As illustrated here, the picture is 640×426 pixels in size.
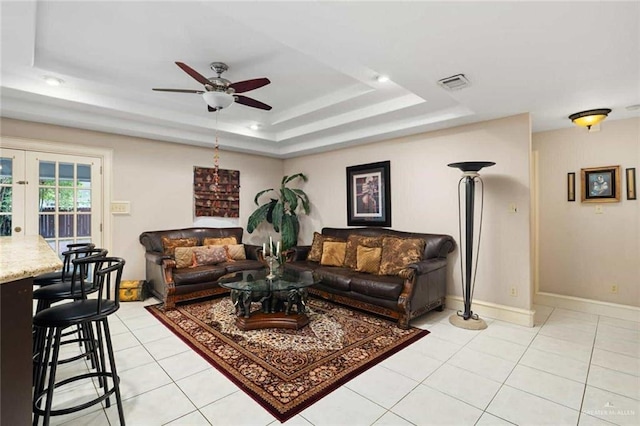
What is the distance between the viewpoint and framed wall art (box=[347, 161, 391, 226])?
4.77 m

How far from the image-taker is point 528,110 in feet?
11.1

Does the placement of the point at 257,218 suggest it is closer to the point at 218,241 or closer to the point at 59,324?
the point at 218,241

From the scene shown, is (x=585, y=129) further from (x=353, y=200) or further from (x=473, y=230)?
(x=353, y=200)

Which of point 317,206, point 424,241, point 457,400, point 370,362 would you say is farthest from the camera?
point 317,206

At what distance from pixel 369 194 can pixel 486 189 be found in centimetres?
175

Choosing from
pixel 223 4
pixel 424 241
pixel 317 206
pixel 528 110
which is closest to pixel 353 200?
pixel 317 206

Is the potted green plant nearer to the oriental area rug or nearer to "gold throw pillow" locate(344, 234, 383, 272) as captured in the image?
"gold throw pillow" locate(344, 234, 383, 272)

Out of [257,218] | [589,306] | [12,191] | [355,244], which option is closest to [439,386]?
[355,244]

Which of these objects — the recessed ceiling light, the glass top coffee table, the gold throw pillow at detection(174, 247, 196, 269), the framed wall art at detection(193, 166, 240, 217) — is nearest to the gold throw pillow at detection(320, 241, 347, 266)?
the glass top coffee table

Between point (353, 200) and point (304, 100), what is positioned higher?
point (304, 100)

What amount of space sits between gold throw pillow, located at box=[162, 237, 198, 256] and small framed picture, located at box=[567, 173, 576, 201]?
5375mm

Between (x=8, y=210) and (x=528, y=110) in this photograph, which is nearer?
(x=528, y=110)

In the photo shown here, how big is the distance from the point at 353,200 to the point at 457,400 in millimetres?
3489

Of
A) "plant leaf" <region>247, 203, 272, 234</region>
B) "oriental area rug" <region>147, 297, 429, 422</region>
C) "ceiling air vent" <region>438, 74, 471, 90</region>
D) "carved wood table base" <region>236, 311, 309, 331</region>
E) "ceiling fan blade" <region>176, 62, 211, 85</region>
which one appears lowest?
"oriental area rug" <region>147, 297, 429, 422</region>
